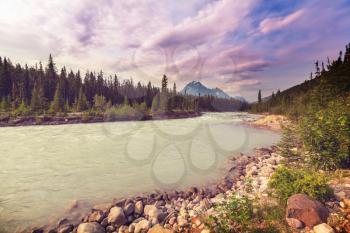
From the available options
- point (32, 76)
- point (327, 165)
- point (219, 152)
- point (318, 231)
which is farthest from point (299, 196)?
point (32, 76)

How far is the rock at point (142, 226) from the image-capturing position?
23.0 ft

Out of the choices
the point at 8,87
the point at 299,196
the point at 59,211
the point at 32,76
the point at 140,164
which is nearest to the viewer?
the point at 299,196

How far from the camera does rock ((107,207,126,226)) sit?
7.55 metres

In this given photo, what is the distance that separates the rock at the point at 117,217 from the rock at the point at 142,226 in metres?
0.78

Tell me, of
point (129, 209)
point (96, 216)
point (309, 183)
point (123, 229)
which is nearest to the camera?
point (309, 183)

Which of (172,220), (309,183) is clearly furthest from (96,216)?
(309,183)

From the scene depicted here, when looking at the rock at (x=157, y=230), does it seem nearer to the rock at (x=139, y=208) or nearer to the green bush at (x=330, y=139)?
the rock at (x=139, y=208)

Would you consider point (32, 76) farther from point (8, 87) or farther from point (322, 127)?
point (322, 127)

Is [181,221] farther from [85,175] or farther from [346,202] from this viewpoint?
[85,175]

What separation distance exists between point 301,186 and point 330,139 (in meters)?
4.60

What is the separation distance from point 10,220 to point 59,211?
1.83m

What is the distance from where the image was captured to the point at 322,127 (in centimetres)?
987

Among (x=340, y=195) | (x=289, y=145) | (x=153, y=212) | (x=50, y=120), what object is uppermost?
(x=50, y=120)

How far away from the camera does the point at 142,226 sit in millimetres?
7145
